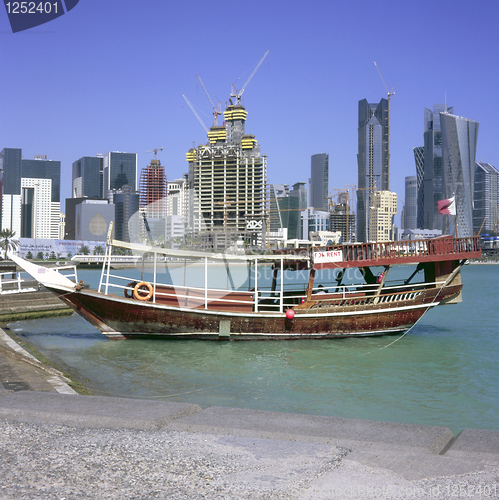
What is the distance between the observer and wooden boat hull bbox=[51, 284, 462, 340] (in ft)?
58.3

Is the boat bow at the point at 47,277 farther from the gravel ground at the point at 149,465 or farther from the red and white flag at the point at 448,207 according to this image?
the red and white flag at the point at 448,207

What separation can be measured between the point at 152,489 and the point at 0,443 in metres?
1.77

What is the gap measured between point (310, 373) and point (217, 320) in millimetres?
5135

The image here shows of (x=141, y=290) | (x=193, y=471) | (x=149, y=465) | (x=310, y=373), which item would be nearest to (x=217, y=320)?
(x=141, y=290)

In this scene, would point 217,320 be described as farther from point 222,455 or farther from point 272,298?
point 222,455

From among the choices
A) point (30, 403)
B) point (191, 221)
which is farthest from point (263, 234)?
point (30, 403)

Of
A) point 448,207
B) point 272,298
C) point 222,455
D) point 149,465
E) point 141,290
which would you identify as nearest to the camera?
point 149,465

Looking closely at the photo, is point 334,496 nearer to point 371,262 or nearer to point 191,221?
point 371,262

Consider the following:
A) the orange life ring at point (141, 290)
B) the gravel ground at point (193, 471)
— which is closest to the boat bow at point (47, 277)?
the orange life ring at point (141, 290)

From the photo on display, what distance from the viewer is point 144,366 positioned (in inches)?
575

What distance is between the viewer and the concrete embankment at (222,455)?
145 inches

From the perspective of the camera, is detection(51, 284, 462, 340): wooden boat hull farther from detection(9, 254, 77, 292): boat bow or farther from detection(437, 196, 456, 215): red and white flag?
detection(437, 196, 456, 215): red and white flag

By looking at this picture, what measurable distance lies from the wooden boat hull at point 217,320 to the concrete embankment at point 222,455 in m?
12.0

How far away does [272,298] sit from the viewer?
706 inches
